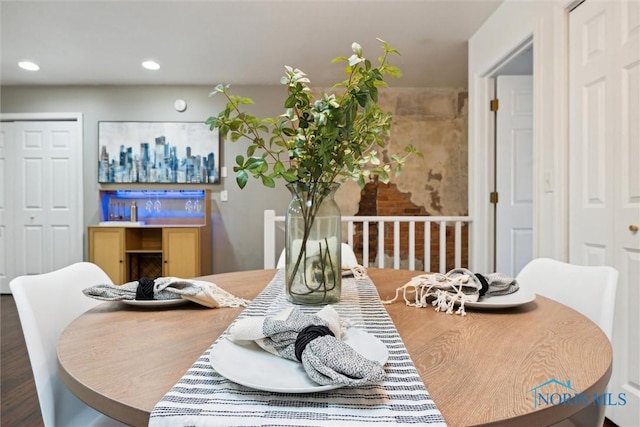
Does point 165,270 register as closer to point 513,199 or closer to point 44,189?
point 44,189

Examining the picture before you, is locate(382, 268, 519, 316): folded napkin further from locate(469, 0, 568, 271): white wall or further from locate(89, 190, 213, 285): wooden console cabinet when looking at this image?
locate(89, 190, 213, 285): wooden console cabinet

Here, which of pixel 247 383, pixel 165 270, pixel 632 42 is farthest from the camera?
pixel 165 270

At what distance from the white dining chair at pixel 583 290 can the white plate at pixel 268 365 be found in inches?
23.1

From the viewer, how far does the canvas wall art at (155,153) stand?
4.54 meters

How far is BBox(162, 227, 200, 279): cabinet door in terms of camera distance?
13.5ft

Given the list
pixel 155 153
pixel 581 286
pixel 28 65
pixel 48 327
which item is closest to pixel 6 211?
pixel 28 65

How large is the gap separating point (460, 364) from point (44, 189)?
5.33 meters

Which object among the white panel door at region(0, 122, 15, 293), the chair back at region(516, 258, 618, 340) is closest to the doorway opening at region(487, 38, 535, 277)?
the chair back at region(516, 258, 618, 340)

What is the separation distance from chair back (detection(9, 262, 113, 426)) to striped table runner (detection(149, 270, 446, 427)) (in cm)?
54

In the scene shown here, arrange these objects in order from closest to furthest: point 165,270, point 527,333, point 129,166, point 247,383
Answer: point 247,383 → point 527,333 → point 165,270 → point 129,166

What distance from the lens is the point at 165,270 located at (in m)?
4.14

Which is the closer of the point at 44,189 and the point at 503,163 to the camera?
the point at 503,163

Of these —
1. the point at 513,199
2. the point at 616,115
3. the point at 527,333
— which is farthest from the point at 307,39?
the point at 527,333

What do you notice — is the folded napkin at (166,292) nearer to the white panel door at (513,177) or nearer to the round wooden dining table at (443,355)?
the round wooden dining table at (443,355)
